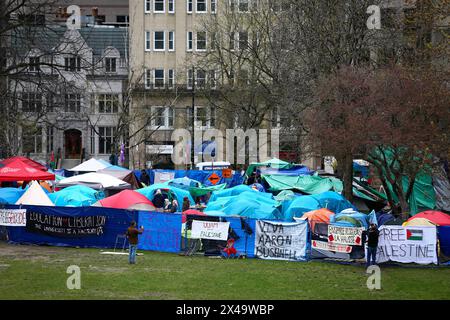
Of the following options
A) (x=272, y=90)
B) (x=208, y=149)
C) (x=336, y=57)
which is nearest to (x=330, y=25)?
(x=336, y=57)

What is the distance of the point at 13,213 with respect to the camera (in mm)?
28656

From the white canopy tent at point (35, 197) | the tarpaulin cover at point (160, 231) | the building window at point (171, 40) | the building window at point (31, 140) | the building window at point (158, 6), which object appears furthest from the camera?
the building window at point (171, 40)

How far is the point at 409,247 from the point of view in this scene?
24672mm

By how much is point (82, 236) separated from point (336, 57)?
50.2 feet

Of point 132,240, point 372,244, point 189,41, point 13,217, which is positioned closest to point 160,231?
point 132,240

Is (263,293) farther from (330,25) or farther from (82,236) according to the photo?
(330,25)

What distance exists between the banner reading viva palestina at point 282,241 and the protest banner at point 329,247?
36cm

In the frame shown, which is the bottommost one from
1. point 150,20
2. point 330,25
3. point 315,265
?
point 315,265

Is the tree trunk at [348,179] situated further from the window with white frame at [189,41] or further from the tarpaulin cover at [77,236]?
the window with white frame at [189,41]

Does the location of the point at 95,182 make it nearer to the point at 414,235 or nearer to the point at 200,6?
the point at 414,235

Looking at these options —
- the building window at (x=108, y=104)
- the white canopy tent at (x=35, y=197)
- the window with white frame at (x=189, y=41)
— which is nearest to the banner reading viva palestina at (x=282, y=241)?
the white canopy tent at (x=35, y=197)

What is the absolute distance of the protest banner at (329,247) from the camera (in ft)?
82.1

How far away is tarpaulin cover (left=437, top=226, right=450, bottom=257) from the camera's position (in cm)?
2494

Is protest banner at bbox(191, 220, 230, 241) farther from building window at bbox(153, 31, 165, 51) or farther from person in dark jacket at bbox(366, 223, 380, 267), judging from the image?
building window at bbox(153, 31, 165, 51)
